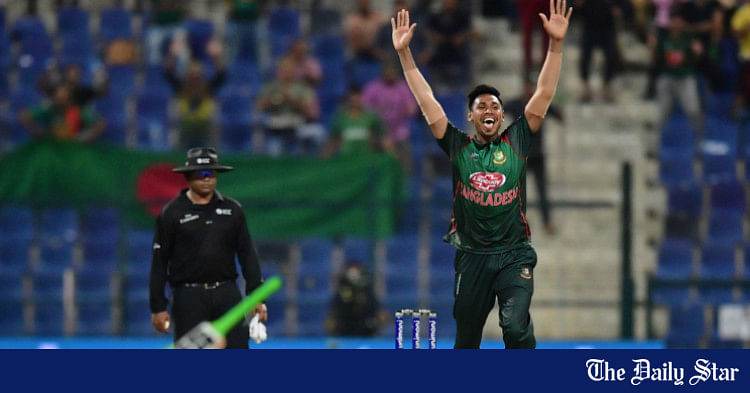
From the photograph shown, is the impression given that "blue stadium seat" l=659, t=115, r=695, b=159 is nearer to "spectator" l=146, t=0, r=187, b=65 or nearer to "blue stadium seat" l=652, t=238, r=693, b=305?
"blue stadium seat" l=652, t=238, r=693, b=305

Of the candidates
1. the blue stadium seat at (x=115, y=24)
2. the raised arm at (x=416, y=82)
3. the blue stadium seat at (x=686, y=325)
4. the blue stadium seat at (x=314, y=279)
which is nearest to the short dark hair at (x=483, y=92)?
the raised arm at (x=416, y=82)

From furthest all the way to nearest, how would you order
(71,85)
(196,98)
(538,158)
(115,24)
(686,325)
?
(115,24), (196,98), (71,85), (538,158), (686,325)

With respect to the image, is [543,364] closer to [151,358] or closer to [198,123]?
[151,358]

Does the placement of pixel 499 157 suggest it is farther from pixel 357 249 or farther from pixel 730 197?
pixel 730 197

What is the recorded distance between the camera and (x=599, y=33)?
59.4ft

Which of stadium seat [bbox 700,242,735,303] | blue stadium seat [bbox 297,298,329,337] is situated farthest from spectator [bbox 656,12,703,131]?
blue stadium seat [bbox 297,298,329,337]

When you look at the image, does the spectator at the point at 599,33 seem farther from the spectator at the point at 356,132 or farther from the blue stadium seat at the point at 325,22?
the blue stadium seat at the point at 325,22

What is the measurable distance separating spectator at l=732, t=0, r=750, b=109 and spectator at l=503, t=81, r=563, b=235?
3064 mm

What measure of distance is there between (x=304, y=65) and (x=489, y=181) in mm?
9176

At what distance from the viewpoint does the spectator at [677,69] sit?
60.4 feet

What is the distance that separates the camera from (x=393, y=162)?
16047 millimetres

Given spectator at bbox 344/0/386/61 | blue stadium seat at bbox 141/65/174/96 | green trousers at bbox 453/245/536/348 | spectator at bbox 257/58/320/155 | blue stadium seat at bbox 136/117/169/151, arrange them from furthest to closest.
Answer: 1. spectator at bbox 344/0/386/61
2. blue stadium seat at bbox 141/65/174/96
3. blue stadium seat at bbox 136/117/169/151
4. spectator at bbox 257/58/320/155
5. green trousers at bbox 453/245/536/348

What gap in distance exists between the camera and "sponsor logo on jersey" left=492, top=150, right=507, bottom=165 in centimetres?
884

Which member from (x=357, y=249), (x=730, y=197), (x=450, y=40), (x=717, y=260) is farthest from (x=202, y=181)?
(x=730, y=197)
